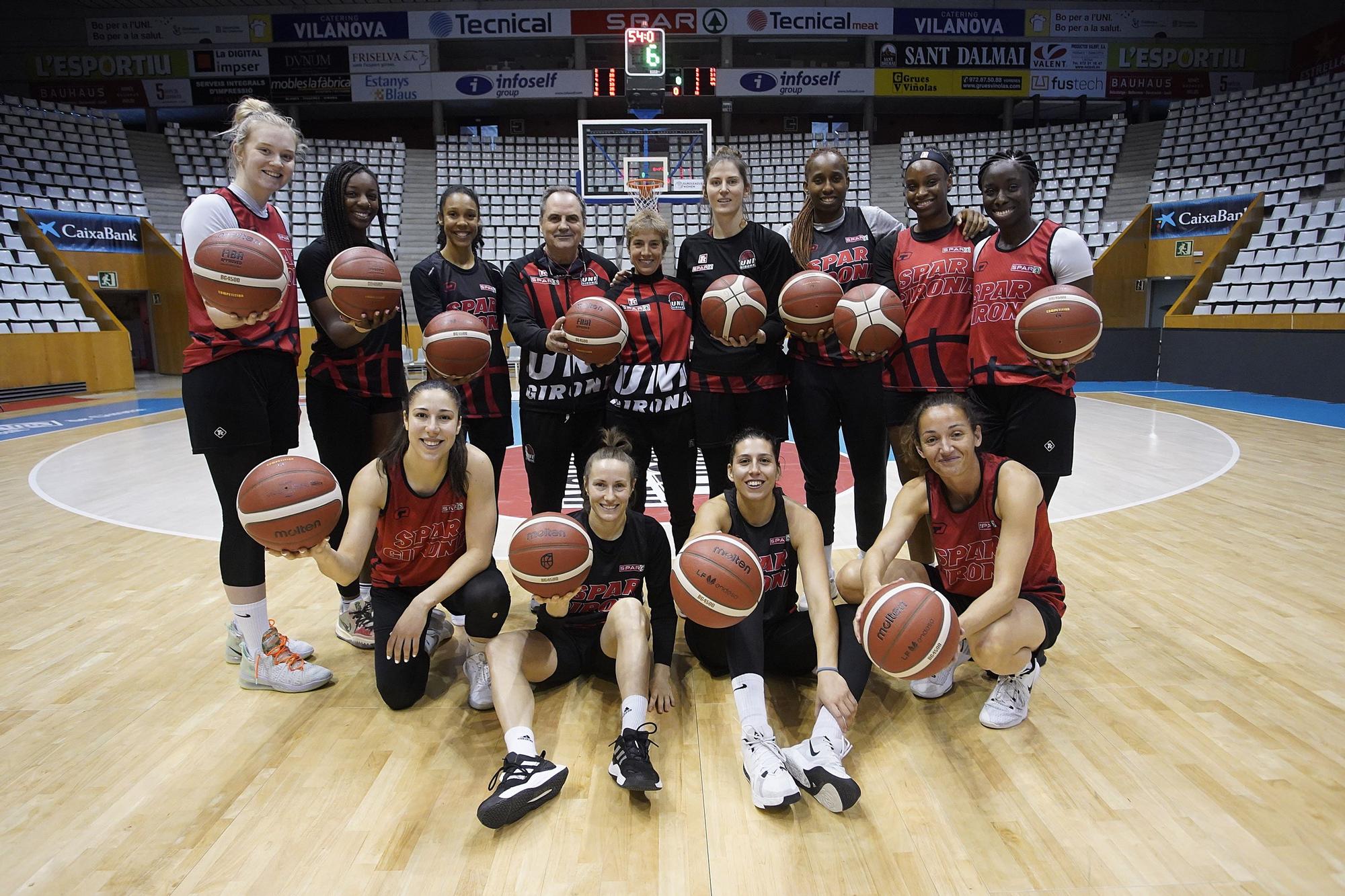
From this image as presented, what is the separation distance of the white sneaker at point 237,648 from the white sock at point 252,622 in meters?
0.06

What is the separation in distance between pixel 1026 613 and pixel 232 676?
2.71 metres

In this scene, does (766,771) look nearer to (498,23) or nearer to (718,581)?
(718,581)

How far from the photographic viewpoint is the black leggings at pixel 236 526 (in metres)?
2.61

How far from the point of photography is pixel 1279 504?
4.90m

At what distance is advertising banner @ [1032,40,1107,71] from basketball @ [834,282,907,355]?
1905cm

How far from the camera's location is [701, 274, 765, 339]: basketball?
2.85m

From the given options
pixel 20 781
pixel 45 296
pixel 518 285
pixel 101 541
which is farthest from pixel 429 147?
pixel 20 781

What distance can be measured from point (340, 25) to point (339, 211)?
18.8 meters

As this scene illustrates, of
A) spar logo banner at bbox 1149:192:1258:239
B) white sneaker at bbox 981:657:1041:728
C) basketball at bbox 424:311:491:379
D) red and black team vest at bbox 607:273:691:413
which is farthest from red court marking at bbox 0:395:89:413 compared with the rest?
spar logo banner at bbox 1149:192:1258:239

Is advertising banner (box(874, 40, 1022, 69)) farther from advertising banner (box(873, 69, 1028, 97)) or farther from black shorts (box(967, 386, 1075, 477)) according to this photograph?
black shorts (box(967, 386, 1075, 477))

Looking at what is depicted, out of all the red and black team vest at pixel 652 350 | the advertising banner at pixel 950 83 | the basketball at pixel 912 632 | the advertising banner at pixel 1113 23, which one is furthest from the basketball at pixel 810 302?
the advertising banner at pixel 1113 23

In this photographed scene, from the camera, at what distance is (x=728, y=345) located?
2.97 metres

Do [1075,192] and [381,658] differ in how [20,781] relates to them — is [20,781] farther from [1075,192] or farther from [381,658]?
[1075,192]

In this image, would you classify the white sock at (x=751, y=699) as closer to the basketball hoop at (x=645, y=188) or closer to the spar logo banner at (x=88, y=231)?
the basketball hoop at (x=645, y=188)
